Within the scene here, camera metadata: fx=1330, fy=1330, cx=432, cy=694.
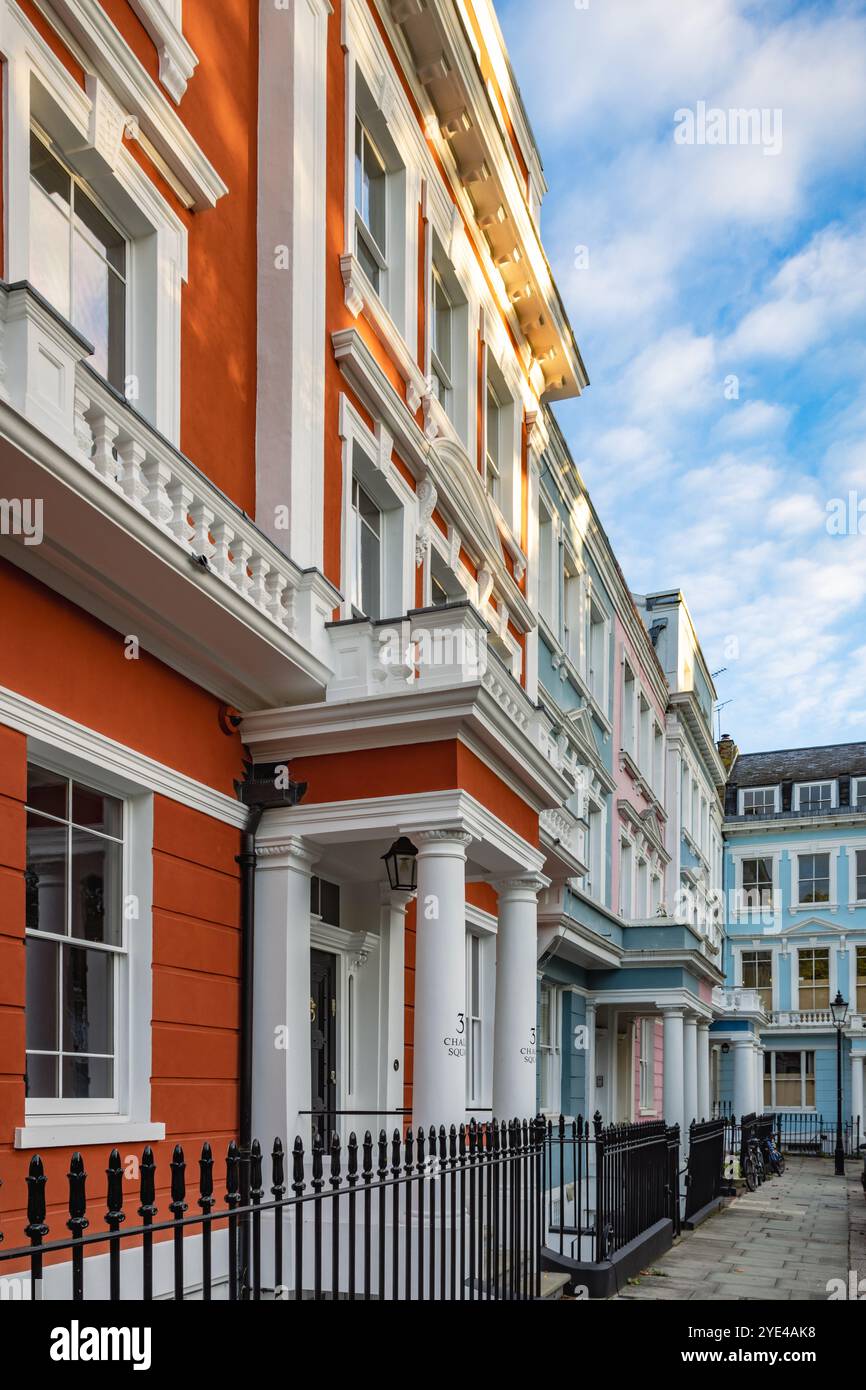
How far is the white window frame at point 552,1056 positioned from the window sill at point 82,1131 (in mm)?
12032

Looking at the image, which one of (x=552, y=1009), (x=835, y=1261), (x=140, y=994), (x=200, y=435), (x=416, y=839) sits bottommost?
(x=835, y=1261)

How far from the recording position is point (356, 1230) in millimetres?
7945

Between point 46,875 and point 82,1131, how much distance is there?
1363 millimetres

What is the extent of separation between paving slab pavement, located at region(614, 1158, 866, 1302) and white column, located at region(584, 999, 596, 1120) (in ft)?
8.96

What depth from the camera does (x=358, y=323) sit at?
11.5 meters

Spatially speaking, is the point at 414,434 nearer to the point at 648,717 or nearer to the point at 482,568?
the point at 482,568

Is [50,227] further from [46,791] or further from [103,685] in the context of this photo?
[46,791]

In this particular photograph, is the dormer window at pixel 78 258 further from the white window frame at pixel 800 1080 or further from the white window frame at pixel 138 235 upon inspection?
the white window frame at pixel 800 1080

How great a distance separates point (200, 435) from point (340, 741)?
2289 mm
